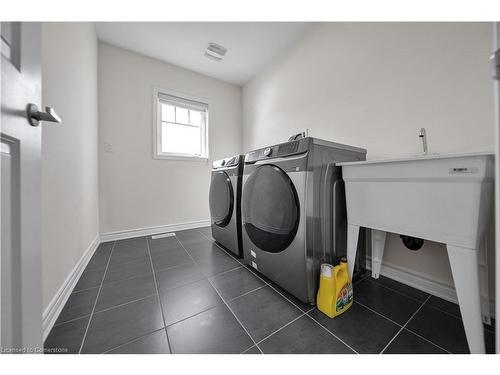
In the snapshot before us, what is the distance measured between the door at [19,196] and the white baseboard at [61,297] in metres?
0.37

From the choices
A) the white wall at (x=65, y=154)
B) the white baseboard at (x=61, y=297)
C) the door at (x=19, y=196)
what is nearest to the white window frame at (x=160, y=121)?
the white wall at (x=65, y=154)

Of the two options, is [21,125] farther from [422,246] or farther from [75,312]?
[422,246]

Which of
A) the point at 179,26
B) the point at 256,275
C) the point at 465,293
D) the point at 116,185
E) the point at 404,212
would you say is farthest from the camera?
the point at 116,185

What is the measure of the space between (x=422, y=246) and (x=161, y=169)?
8.79ft

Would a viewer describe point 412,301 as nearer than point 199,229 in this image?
Yes

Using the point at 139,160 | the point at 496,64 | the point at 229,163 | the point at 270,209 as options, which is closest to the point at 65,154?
the point at 229,163

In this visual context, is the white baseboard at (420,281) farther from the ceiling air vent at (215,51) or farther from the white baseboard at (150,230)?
the ceiling air vent at (215,51)

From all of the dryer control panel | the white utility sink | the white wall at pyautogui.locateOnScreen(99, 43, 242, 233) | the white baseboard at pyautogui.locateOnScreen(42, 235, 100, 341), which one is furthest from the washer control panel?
the white baseboard at pyautogui.locateOnScreen(42, 235, 100, 341)

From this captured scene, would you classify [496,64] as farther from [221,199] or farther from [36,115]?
[221,199]

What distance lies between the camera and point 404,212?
807mm

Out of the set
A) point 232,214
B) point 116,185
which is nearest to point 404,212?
point 232,214

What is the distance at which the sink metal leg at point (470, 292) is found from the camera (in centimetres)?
60

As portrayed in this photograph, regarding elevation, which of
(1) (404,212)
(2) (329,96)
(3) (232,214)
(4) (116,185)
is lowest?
(3) (232,214)

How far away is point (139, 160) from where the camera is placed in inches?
85.5
